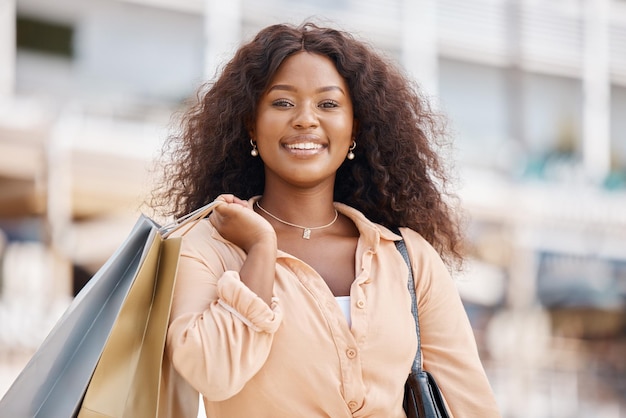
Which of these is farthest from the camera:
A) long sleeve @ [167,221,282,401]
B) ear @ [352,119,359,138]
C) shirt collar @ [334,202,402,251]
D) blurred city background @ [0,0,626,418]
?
blurred city background @ [0,0,626,418]

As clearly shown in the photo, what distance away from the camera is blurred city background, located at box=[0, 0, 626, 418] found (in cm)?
1345

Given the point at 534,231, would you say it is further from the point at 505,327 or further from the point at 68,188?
the point at 68,188

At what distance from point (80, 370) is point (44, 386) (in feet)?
0.31

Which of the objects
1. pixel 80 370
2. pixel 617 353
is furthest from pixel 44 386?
pixel 617 353

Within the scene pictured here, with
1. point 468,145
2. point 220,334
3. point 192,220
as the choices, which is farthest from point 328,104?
point 468,145

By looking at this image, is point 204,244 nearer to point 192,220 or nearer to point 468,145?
point 192,220

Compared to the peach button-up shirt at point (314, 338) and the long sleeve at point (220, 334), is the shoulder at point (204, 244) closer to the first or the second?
the peach button-up shirt at point (314, 338)

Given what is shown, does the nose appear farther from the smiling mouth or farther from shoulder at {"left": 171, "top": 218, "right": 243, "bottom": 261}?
shoulder at {"left": 171, "top": 218, "right": 243, "bottom": 261}

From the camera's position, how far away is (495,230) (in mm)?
16922

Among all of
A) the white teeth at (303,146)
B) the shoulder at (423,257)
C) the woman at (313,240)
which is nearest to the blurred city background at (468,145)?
the woman at (313,240)

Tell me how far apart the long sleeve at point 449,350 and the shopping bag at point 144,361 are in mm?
671

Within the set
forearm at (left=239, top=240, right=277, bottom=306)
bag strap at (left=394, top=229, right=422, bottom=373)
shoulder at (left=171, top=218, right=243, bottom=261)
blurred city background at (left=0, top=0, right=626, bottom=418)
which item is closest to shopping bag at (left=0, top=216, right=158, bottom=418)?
shoulder at (left=171, top=218, right=243, bottom=261)

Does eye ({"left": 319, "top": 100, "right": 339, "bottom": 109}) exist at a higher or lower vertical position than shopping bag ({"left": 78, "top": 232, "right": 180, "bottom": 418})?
higher

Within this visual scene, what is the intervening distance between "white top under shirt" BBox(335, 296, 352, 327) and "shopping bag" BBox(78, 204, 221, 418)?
426mm
